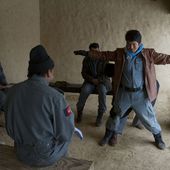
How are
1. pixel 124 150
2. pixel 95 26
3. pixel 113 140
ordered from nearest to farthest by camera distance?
1. pixel 124 150
2. pixel 113 140
3. pixel 95 26

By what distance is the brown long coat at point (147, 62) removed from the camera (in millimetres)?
3561

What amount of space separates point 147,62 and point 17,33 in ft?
8.72

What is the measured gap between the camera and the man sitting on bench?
4.63m

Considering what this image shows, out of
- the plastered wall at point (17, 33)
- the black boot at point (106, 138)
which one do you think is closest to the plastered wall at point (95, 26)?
the plastered wall at point (17, 33)

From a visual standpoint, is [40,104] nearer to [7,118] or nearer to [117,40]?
[7,118]

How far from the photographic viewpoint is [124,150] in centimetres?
383

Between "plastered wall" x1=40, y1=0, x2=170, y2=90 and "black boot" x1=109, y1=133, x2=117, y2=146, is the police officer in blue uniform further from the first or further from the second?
"plastered wall" x1=40, y1=0, x2=170, y2=90

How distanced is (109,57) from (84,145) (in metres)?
1.16

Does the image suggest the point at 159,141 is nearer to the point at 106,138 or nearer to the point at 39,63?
the point at 106,138

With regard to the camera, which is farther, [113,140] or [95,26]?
[95,26]

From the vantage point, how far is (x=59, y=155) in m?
2.44

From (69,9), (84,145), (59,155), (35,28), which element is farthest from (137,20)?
(59,155)

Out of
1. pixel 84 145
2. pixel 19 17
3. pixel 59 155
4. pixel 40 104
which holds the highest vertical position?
pixel 19 17

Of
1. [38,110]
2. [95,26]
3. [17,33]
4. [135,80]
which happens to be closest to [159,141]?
[135,80]
